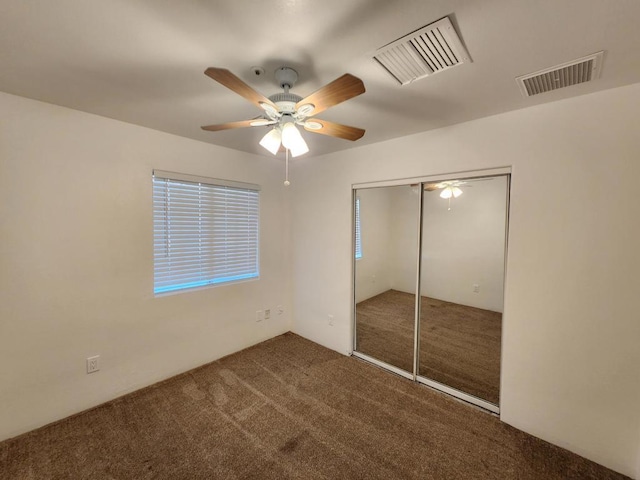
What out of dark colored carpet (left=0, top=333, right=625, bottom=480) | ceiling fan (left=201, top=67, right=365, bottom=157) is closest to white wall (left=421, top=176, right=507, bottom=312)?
dark colored carpet (left=0, top=333, right=625, bottom=480)

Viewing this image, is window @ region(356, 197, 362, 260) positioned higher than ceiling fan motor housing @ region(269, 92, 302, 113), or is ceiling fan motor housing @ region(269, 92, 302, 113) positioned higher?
ceiling fan motor housing @ region(269, 92, 302, 113)

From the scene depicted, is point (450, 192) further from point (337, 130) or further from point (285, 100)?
point (285, 100)

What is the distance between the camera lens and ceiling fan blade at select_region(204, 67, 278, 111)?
1.04 metres

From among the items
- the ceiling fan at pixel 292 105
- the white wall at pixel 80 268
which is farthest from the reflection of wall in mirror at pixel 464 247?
the white wall at pixel 80 268

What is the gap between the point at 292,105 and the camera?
1504 mm

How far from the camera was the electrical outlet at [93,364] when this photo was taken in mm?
2207

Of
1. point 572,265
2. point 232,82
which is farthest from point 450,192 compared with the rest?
point 232,82

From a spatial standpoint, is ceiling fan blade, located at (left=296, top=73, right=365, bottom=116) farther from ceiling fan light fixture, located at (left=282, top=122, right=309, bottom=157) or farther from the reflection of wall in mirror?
the reflection of wall in mirror

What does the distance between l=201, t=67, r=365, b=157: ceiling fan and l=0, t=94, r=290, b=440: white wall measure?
127 centimetres

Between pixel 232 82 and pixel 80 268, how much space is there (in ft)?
6.89

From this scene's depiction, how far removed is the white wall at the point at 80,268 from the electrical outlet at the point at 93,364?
41 mm

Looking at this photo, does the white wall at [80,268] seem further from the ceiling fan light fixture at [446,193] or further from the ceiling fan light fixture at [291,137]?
the ceiling fan light fixture at [446,193]

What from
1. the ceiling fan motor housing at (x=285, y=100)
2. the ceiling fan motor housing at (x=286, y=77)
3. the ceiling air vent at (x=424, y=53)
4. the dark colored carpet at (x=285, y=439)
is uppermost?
the ceiling air vent at (x=424, y=53)

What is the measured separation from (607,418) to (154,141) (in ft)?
13.7
